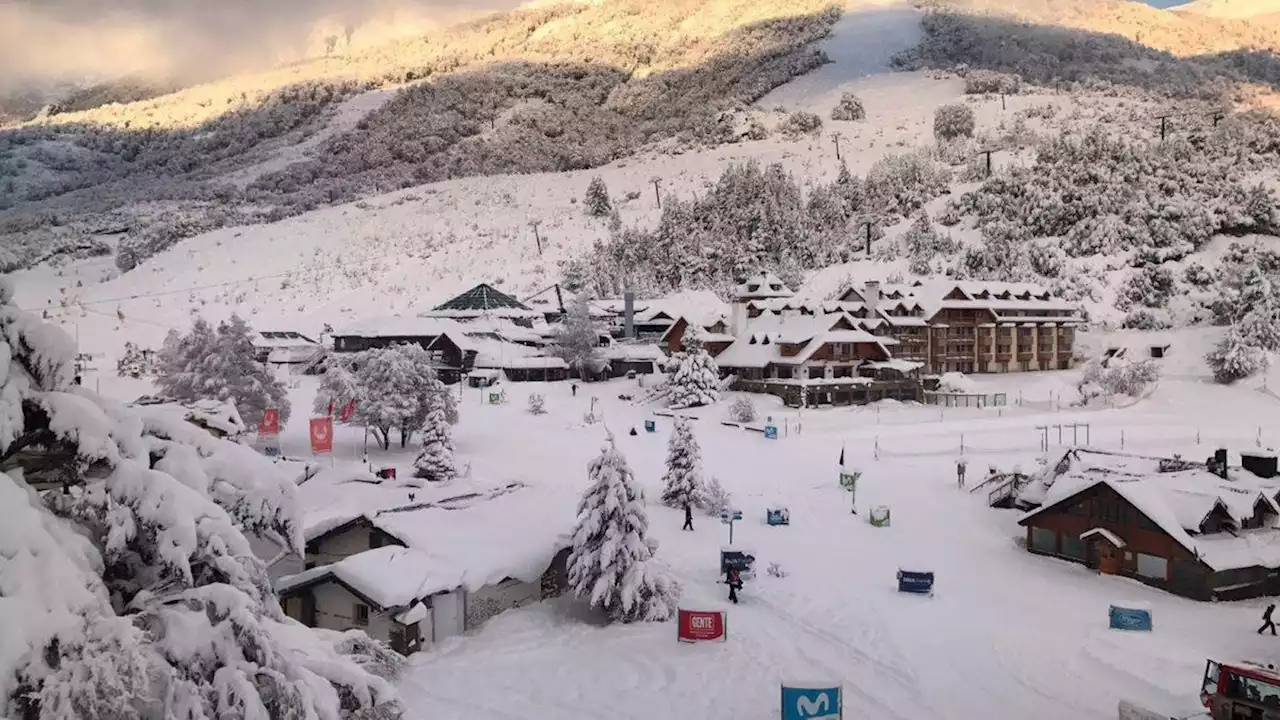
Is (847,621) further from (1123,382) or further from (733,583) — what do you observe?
(1123,382)

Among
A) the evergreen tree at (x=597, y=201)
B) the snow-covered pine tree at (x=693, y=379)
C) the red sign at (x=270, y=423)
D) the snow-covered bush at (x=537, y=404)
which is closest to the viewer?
the red sign at (x=270, y=423)

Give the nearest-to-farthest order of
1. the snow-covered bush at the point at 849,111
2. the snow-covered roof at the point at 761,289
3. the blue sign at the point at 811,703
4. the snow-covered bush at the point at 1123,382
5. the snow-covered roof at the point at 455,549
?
1. the blue sign at the point at 811,703
2. the snow-covered roof at the point at 455,549
3. the snow-covered bush at the point at 1123,382
4. the snow-covered roof at the point at 761,289
5. the snow-covered bush at the point at 849,111

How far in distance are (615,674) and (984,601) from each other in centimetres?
1064

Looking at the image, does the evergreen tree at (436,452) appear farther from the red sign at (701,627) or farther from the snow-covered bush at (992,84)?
the snow-covered bush at (992,84)

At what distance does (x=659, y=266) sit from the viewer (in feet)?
298

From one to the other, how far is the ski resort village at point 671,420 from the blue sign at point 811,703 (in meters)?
0.05

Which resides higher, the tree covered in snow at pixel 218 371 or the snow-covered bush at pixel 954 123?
the snow-covered bush at pixel 954 123

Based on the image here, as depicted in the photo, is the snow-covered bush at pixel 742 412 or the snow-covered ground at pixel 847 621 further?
the snow-covered bush at pixel 742 412

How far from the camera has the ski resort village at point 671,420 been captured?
5.92 meters

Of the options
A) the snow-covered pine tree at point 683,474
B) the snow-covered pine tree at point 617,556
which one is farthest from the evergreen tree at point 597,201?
the snow-covered pine tree at point 617,556

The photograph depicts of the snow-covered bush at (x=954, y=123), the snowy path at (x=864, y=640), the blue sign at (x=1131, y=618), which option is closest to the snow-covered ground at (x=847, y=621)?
the snowy path at (x=864, y=640)

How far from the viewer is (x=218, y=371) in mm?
37531

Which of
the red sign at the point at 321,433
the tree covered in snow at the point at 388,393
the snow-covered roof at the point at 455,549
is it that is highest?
the tree covered in snow at the point at 388,393

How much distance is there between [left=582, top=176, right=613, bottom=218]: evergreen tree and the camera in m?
113
